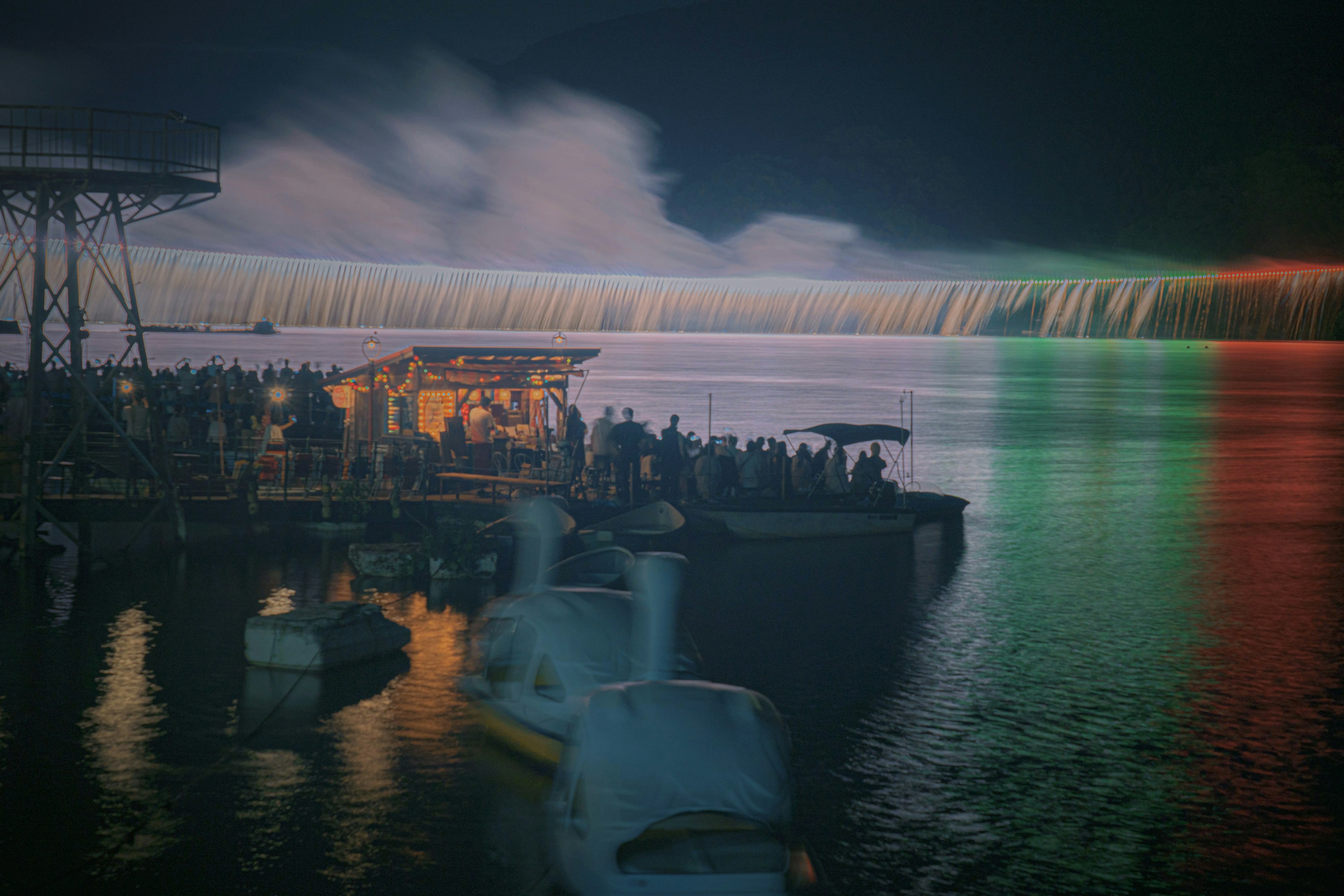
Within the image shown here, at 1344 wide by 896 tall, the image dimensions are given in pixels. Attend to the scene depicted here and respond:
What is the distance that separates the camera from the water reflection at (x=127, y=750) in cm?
792

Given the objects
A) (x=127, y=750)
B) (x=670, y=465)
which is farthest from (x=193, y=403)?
(x=127, y=750)

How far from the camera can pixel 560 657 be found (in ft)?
29.4

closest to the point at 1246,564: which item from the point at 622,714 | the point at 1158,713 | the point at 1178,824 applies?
the point at 1158,713

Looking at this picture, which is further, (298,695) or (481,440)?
(481,440)

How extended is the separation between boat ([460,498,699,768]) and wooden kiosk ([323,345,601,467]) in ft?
52.0

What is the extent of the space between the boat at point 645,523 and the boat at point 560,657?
1060 centimetres

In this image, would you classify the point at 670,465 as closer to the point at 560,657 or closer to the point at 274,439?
the point at 274,439

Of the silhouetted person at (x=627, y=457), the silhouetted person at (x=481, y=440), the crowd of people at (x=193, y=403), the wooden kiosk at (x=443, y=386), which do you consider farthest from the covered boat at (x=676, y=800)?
the wooden kiosk at (x=443, y=386)

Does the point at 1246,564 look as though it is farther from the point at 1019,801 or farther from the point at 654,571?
the point at 654,571

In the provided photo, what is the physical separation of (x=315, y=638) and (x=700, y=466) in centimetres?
1286

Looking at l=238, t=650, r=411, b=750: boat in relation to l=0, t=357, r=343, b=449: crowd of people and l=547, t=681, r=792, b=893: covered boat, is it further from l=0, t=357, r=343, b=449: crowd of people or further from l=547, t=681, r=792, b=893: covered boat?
l=0, t=357, r=343, b=449: crowd of people

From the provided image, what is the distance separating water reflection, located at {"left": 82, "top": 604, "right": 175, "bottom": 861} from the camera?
26.0ft

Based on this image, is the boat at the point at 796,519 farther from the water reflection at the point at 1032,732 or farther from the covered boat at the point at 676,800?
the covered boat at the point at 676,800

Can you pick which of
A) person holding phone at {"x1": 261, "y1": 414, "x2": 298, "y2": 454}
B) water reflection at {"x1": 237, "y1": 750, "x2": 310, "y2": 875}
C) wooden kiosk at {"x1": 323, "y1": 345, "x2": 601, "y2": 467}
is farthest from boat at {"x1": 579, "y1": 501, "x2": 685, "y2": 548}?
water reflection at {"x1": 237, "y1": 750, "x2": 310, "y2": 875}
